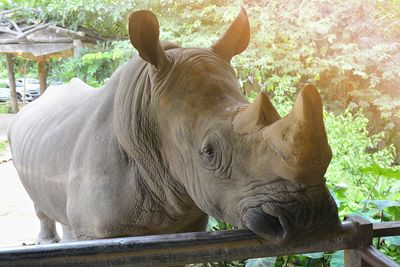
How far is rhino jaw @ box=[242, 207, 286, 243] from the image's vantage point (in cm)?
105

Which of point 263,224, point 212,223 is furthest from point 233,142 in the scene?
point 212,223

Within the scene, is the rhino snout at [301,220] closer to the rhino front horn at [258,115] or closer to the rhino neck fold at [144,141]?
the rhino front horn at [258,115]

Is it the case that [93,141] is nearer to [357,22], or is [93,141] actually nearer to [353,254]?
[353,254]

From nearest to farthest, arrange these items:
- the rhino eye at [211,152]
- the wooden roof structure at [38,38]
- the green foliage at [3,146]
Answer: the rhino eye at [211,152] < the wooden roof structure at [38,38] < the green foliage at [3,146]

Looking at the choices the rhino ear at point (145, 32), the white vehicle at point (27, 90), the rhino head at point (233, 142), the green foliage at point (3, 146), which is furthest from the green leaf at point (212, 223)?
the white vehicle at point (27, 90)

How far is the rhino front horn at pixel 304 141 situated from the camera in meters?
0.99

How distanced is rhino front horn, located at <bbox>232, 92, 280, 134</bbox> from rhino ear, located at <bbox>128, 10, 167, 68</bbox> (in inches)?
16.6

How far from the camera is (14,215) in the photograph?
16.6 feet

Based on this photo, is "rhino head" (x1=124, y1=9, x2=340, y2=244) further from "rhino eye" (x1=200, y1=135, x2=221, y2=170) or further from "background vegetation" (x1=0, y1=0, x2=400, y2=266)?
"background vegetation" (x1=0, y1=0, x2=400, y2=266)

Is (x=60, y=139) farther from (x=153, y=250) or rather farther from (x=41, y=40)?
(x=41, y=40)

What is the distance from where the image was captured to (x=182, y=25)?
7055 millimetres

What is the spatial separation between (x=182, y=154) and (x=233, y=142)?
0.27 meters

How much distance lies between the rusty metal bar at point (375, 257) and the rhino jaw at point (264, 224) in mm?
184

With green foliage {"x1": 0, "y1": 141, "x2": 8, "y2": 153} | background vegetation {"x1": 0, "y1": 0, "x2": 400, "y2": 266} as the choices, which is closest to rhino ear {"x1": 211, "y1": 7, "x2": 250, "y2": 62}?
background vegetation {"x1": 0, "y1": 0, "x2": 400, "y2": 266}
